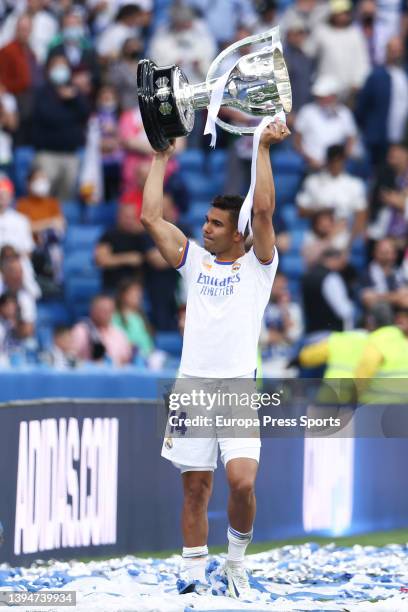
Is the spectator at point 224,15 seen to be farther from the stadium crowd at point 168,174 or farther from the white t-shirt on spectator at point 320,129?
the white t-shirt on spectator at point 320,129

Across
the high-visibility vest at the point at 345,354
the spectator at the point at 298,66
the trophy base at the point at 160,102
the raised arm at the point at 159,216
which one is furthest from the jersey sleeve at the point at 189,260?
the spectator at the point at 298,66

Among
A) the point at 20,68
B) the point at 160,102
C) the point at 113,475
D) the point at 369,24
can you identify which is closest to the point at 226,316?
the point at 160,102

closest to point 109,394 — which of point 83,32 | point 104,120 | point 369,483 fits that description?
point 369,483

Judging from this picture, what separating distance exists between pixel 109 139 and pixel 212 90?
27.3ft

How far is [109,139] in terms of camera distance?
1620 centimetres

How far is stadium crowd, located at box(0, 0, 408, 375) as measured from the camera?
1443 centimetres

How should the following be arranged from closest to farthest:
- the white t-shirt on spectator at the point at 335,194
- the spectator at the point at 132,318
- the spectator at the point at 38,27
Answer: the spectator at the point at 132,318 < the white t-shirt on spectator at the point at 335,194 < the spectator at the point at 38,27

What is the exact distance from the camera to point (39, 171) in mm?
15391

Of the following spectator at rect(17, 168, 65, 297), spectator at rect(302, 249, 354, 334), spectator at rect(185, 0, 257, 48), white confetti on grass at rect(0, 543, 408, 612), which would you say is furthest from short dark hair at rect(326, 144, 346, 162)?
white confetti on grass at rect(0, 543, 408, 612)

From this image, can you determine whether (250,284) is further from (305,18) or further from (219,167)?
(305,18)

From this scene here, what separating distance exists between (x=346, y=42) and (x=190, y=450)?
1040 centimetres

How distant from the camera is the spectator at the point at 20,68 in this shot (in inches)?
645

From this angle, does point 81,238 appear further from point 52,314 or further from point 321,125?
point 321,125

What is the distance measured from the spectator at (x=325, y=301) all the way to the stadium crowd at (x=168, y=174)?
0.05ft
